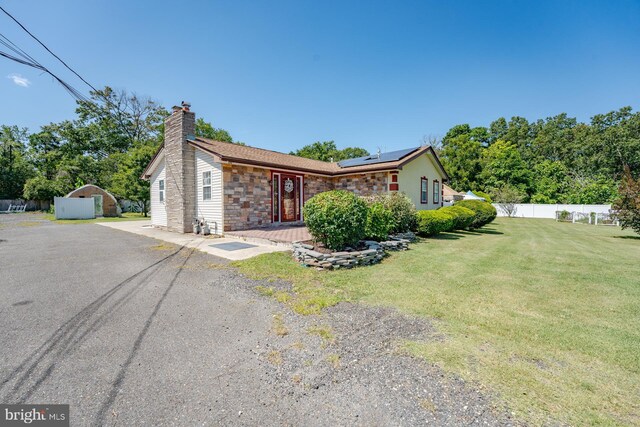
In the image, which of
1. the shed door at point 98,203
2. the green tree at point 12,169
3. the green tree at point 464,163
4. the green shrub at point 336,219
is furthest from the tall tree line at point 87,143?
the green tree at point 464,163

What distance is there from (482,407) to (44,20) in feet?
40.4

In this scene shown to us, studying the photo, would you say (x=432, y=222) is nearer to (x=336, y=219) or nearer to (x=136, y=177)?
(x=336, y=219)

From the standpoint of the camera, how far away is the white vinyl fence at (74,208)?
20.7 meters

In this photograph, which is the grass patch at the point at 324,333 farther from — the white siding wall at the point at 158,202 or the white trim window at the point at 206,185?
the white siding wall at the point at 158,202

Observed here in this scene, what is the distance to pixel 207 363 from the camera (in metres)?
2.78

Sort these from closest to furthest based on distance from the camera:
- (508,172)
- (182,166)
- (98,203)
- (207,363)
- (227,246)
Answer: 1. (207,363)
2. (227,246)
3. (182,166)
4. (98,203)
5. (508,172)

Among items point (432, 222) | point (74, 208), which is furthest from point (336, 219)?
point (74, 208)

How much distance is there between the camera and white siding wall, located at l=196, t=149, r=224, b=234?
11.0m

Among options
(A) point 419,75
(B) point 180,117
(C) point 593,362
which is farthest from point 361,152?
(C) point 593,362

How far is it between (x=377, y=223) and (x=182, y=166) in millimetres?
9035

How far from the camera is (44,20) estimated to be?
7.34m

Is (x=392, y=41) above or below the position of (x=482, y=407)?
above

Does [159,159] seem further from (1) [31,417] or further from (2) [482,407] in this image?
(2) [482,407]

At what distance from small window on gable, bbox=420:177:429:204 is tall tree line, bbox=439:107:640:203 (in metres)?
20.7
